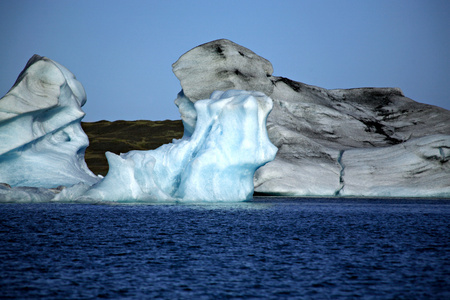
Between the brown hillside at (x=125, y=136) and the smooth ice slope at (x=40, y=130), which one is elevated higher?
the brown hillside at (x=125, y=136)

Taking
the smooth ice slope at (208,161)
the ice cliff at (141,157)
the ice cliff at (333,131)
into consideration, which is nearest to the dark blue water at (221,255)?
the smooth ice slope at (208,161)

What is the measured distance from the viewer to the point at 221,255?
46.7 ft

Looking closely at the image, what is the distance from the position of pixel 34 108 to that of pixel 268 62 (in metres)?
17.6

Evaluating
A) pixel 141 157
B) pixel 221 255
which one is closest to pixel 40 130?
pixel 141 157

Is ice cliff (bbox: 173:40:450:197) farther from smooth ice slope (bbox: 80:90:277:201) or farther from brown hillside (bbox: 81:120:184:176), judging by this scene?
brown hillside (bbox: 81:120:184:176)

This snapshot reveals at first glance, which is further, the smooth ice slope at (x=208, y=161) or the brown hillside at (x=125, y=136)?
the brown hillside at (x=125, y=136)

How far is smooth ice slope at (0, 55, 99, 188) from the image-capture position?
27.4 metres

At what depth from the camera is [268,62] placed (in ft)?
130

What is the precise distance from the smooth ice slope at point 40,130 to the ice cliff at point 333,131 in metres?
7.46

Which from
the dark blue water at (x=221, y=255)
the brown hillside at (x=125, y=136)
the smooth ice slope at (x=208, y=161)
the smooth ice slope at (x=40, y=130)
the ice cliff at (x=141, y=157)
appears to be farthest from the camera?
the brown hillside at (x=125, y=136)

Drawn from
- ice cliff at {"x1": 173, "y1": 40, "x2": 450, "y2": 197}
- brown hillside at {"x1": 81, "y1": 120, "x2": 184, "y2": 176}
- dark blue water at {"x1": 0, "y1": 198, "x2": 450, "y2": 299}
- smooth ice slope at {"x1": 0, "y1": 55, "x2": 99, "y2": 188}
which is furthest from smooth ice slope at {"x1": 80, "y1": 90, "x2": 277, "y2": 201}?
brown hillside at {"x1": 81, "y1": 120, "x2": 184, "y2": 176}

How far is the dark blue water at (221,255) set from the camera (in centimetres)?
1054

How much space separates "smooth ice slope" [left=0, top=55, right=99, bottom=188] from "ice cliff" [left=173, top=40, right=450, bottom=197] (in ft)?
24.5

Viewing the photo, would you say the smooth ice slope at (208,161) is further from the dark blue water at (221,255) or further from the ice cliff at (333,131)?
the ice cliff at (333,131)
